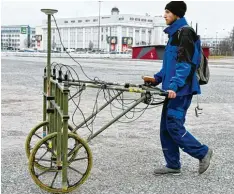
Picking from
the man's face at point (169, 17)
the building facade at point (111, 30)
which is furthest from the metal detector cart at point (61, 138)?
the building facade at point (111, 30)

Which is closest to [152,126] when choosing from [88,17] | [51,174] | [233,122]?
[233,122]

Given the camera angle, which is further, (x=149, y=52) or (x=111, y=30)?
(x=111, y=30)

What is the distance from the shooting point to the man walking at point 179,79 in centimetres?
447

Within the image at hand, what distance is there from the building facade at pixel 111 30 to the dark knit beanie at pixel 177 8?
125m

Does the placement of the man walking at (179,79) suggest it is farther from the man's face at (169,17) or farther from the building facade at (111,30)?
the building facade at (111,30)

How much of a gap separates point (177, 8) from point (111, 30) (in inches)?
5210

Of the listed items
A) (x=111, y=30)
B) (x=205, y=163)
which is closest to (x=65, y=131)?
(x=205, y=163)

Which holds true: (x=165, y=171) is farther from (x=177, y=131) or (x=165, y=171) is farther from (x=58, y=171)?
(x=58, y=171)

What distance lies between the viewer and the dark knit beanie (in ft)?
15.3

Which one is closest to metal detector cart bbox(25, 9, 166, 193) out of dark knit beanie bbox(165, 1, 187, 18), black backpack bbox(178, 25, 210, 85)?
black backpack bbox(178, 25, 210, 85)

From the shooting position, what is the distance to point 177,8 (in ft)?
15.3

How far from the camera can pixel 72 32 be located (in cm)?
14700

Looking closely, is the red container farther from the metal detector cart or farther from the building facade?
the building facade

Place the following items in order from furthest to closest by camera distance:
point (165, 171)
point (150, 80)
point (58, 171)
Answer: point (150, 80) → point (165, 171) → point (58, 171)
